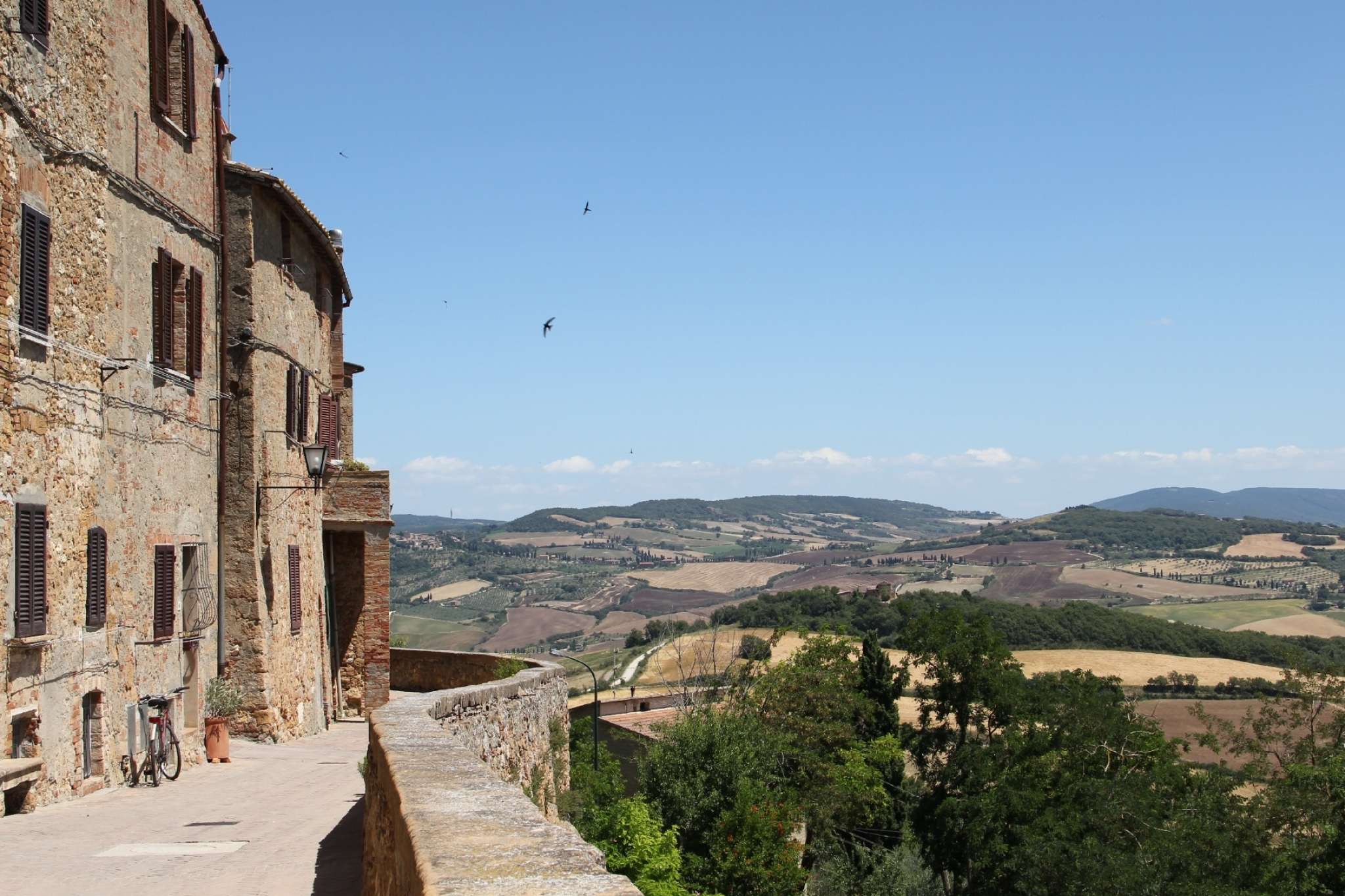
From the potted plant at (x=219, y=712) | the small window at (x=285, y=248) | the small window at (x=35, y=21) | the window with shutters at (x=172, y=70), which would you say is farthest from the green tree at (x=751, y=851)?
the small window at (x=35, y=21)

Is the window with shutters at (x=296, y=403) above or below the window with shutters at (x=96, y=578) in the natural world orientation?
above

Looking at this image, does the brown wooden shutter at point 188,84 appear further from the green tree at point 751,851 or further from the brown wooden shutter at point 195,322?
the green tree at point 751,851

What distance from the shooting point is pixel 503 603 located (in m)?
161

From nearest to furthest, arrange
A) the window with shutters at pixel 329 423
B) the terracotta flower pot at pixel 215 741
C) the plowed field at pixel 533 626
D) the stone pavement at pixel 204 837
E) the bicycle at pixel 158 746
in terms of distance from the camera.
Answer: the stone pavement at pixel 204 837
the bicycle at pixel 158 746
the terracotta flower pot at pixel 215 741
the window with shutters at pixel 329 423
the plowed field at pixel 533 626

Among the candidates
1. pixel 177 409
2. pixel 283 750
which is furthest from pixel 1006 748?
pixel 177 409

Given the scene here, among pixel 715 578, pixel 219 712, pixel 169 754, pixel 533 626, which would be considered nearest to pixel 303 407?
pixel 219 712

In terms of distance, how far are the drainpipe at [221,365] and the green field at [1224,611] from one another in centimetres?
13234

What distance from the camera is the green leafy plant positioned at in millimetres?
17031

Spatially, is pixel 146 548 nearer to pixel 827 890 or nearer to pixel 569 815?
pixel 569 815

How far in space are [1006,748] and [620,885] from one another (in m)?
39.8

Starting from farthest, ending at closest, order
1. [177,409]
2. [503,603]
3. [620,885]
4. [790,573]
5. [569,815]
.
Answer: [790,573] → [503,603] → [569,815] → [177,409] → [620,885]

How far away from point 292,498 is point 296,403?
1.87 meters

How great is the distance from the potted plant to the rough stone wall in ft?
1.47

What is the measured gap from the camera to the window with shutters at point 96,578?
1291 centimetres
